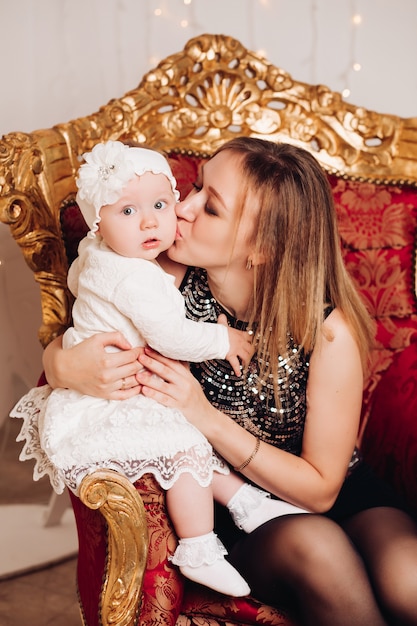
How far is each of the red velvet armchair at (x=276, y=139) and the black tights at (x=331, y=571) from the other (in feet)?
1.22

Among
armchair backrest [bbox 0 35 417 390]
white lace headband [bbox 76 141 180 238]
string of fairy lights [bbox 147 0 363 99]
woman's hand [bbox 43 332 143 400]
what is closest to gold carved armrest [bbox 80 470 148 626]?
woman's hand [bbox 43 332 143 400]

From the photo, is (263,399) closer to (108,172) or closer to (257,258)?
(257,258)

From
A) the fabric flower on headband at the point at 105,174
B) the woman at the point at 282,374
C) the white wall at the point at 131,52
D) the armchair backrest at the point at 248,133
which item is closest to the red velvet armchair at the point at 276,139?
the armchair backrest at the point at 248,133

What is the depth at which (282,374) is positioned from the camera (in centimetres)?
178

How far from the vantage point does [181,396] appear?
5.18 ft

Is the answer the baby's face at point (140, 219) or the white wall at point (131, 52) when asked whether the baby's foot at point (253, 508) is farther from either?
the white wall at point (131, 52)

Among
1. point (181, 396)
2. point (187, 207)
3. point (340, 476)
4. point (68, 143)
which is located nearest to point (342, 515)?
point (340, 476)

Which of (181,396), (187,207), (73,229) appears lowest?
(181,396)

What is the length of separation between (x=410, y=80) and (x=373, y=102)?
159mm

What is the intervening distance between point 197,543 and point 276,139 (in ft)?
4.28

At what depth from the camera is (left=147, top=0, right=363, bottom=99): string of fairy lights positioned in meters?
2.74

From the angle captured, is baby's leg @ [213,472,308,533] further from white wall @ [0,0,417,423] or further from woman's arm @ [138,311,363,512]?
white wall @ [0,0,417,423]

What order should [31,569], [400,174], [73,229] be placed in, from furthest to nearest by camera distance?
1. [31,569]
2. [400,174]
3. [73,229]

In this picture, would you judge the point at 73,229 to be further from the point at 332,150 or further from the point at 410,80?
the point at 410,80
